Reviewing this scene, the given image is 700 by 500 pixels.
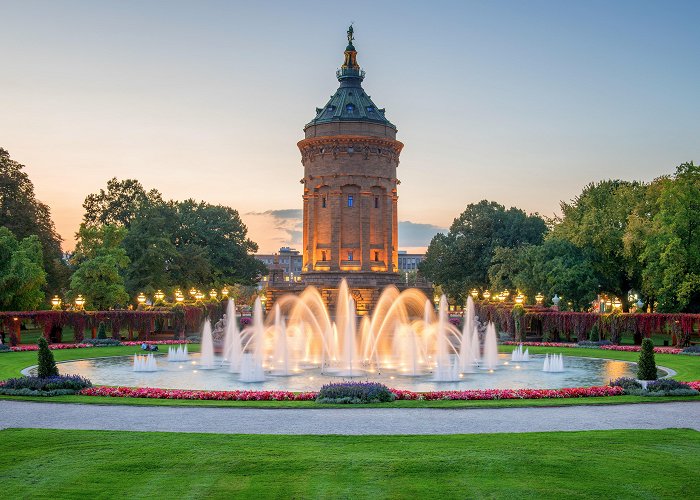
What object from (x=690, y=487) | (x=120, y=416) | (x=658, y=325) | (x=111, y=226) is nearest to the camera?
(x=690, y=487)

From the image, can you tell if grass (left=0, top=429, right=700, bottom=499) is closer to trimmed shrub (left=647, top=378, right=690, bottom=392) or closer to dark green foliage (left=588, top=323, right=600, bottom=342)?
trimmed shrub (left=647, top=378, right=690, bottom=392)

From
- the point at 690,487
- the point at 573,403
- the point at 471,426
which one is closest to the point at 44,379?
the point at 471,426

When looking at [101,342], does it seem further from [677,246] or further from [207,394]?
[677,246]

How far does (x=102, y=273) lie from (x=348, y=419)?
44704 mm

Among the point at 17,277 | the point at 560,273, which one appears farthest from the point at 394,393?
the point at 560,273

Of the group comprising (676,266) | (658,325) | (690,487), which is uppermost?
(676,266)

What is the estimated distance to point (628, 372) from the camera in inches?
1217

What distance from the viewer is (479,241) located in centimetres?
Answer: 8875

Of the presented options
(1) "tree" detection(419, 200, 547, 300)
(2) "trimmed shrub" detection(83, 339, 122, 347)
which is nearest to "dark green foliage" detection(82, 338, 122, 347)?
(2) "trimmed shrub" detection(83, 339, 122, 347)

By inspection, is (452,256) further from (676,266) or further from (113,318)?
(113,318)

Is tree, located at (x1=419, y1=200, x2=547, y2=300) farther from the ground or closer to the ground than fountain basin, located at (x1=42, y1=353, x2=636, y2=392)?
farther from the ground

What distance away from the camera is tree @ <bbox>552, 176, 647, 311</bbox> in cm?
6056

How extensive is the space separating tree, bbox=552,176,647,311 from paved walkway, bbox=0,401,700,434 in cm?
4089

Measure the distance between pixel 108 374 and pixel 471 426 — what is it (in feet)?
59.4
